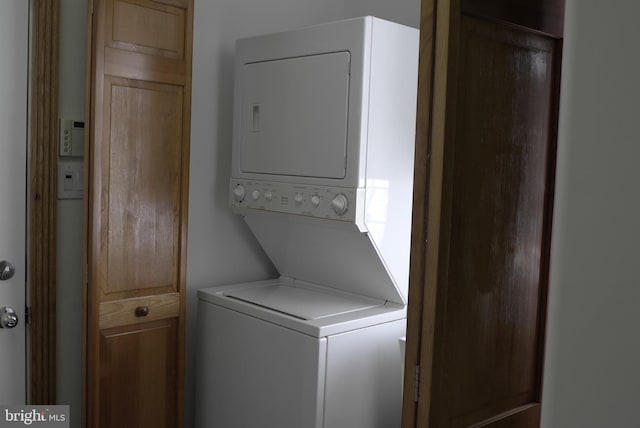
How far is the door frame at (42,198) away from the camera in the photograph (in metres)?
2.29

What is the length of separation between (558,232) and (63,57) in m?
2.34

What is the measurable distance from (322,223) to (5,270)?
1163mm

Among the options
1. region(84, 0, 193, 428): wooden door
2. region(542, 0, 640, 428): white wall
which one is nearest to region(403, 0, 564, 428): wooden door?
region(542, 0, 640, 428): white wall

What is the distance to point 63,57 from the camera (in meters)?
2.36

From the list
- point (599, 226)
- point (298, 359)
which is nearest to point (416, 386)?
point (599, 226)

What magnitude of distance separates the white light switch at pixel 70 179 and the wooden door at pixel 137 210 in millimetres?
173

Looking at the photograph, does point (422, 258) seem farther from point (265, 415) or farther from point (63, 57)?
point (63, 57)

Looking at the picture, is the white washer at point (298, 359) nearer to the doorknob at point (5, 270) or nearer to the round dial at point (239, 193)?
the round dial at point (239, 193)

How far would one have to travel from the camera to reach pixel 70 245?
2439 millimetres

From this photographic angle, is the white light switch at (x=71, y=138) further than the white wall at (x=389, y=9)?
No

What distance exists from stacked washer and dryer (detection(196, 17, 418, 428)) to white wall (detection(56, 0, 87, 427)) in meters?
0.52

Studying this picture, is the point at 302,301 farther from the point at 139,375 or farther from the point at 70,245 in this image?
the point at 70,245

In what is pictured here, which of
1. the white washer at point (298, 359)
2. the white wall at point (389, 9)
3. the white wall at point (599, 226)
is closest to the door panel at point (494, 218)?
the white wall at point (599, 226)

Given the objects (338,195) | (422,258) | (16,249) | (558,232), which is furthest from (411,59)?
(558,232)
